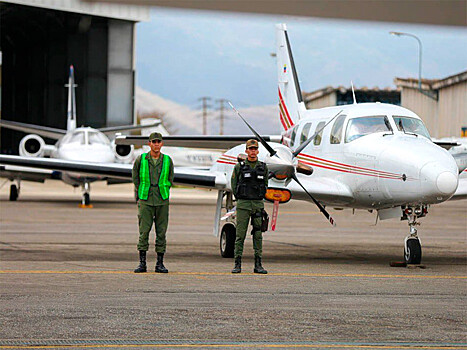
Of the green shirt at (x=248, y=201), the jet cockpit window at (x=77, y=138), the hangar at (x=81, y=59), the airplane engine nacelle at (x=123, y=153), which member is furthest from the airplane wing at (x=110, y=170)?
the hangar at (x=81, y=59)

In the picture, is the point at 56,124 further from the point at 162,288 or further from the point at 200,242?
the point at 162,288

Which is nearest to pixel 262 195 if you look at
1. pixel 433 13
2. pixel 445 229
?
pixel 433 13

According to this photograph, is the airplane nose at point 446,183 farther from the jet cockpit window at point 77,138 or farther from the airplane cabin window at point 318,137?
the jet cockpit window at point 77,138

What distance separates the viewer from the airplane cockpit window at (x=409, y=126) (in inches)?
502

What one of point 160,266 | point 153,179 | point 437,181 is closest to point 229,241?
point 160,266

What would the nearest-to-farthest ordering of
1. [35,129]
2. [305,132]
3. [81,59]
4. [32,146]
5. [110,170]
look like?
1. [305,132]
2. [110,170]
3. [35,129]
4. [32,146]
5. [81,59]

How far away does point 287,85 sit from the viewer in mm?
17828

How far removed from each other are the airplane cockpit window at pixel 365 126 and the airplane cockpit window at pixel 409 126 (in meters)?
A: 0.18

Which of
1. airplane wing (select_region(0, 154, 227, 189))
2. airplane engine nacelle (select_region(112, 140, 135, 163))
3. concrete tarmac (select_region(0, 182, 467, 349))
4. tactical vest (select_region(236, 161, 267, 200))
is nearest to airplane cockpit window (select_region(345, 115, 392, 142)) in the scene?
concrete tarmac (select_region(0, 182, 467, 349))

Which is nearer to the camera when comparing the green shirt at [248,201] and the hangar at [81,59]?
the green shirt at [248,201]

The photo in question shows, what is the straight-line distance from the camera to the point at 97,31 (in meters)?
48.2

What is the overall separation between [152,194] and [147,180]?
20 centimetres

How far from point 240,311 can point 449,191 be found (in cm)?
445

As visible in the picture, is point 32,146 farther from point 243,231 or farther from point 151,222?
point 243,231
